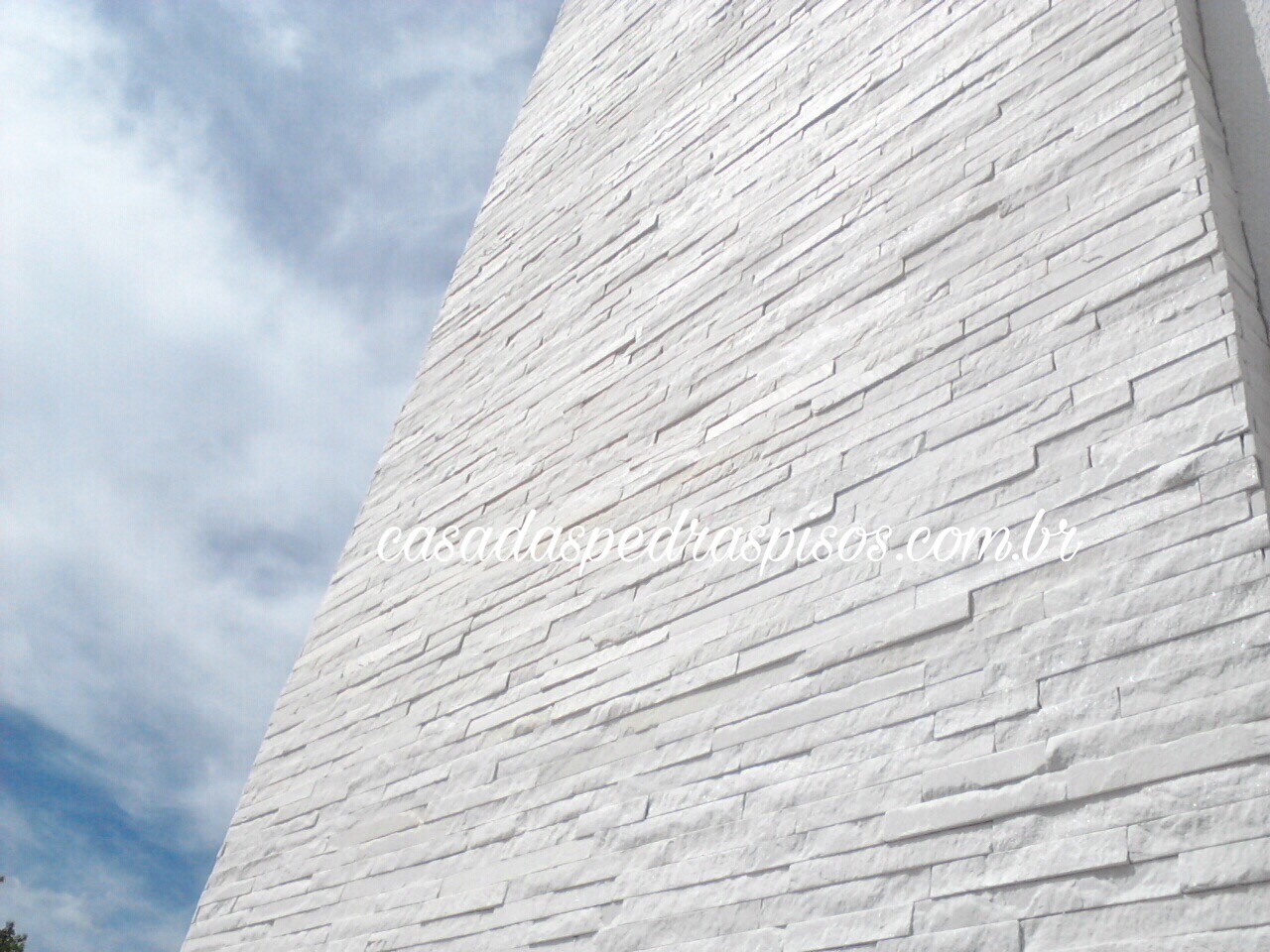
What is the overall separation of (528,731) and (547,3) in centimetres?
391

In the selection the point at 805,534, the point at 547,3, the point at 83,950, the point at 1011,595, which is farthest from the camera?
the point at 83,950

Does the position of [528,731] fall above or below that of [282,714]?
below

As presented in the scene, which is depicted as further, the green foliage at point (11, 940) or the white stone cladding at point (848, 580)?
the green foliage at point (11, 940)

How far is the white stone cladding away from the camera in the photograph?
135 centimetres

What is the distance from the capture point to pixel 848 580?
70.9 inches

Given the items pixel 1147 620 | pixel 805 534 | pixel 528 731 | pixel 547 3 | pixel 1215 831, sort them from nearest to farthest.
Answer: pixel 1215 831, pixel 1147 620, pixel 805 534, pixel 528 731, pixel 547 3

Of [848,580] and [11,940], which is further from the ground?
[11,940]

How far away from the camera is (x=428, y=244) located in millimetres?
6691

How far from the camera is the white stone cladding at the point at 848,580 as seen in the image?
135cm

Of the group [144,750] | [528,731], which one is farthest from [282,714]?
[144,750]

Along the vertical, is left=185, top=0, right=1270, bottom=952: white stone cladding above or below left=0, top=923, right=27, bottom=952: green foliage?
below

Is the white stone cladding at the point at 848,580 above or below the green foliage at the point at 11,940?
below

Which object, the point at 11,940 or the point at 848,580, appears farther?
the point at 11,940

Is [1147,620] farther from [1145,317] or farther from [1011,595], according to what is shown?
[1145,317]
